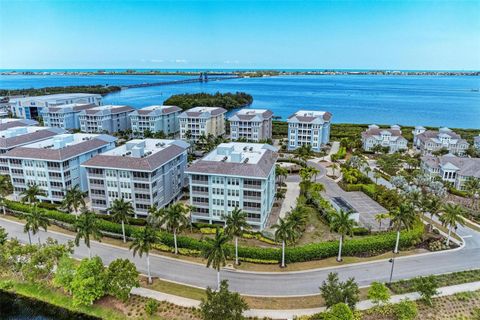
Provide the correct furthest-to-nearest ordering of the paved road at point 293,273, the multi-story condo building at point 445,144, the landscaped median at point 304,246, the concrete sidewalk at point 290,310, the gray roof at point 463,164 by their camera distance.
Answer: the multi-story condo building at point 445,144 → the gray roof at point 463,164 → the landscaped median at point 304,246 → the paved road at point 293,273 → the concrete sidewalk at point 290,310

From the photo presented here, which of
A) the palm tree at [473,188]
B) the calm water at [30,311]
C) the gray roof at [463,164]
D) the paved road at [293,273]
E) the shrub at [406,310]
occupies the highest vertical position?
the gray roof at [463,164]

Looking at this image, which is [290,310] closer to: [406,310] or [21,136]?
[406,310]

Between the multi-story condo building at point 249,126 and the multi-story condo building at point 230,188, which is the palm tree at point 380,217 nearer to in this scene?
the multi-story condo building at point 230,188

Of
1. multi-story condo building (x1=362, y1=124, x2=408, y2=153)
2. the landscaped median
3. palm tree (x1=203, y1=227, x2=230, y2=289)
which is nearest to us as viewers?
palm tree (x1=203, y1=227, x2=230, y2=289)

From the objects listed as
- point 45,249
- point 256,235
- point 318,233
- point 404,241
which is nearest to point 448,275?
point 404,241

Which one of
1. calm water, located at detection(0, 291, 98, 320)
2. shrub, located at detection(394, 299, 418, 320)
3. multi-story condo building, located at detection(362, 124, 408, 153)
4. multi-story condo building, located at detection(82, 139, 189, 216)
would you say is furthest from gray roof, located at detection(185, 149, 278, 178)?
multi-story condo building, located at detection(362, 124, 408, 153)

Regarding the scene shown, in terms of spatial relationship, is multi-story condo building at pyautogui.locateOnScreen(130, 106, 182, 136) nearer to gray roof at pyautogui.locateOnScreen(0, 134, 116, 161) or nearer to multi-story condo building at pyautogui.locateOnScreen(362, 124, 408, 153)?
gray roof at pyautogui.locateOnScreen(0, 134, 116, 161)

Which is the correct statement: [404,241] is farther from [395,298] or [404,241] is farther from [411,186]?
[411,186]

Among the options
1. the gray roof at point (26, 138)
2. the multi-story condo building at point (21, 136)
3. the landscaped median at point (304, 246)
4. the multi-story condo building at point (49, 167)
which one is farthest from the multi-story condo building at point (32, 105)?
the landscaped median at point (304, 246)
